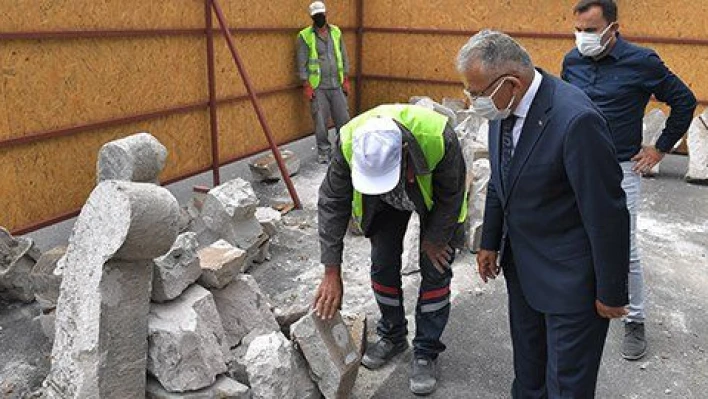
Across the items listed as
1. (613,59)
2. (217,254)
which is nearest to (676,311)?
(613,59)

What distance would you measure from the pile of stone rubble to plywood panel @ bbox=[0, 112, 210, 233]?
2.39 m

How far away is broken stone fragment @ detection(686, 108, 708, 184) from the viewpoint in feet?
25.7

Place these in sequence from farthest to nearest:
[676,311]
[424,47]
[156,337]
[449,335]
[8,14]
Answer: [424,47], [8,14], [676,311], [449,335], [156,337]

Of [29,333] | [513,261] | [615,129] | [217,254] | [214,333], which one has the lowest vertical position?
[29,333]

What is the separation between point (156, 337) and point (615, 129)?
117 inches

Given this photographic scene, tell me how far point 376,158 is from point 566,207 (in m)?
0.87

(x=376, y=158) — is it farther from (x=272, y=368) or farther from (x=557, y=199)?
(x=272, y=368)

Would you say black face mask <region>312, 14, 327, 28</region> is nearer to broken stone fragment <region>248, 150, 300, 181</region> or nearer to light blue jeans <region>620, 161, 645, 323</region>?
broken stone fragment <region>248, 150, 300, 181</region>

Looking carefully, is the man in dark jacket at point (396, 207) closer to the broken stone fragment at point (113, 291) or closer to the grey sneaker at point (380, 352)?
the grey sneaker at point (380, 352)

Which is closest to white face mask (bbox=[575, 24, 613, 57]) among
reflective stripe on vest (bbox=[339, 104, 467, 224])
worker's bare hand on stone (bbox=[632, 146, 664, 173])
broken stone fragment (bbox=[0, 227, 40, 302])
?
worker's bare hand on stone (bbox=[632, 146, 664, 173])

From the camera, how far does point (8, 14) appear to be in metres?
4.95

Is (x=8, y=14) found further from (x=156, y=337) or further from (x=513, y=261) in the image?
(x=513, y=261)

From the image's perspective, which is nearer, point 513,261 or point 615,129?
point 513,261

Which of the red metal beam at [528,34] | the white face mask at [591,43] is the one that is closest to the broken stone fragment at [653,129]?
the red metal beam at [528,34]
